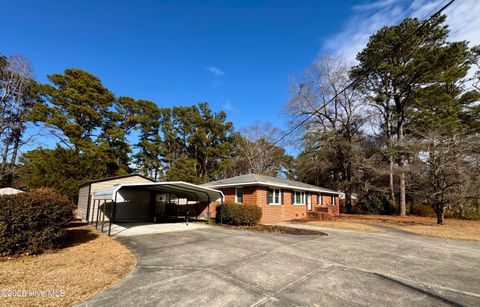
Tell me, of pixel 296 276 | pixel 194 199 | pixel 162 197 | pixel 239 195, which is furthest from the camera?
pixel 162 197

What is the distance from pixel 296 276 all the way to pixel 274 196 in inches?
435

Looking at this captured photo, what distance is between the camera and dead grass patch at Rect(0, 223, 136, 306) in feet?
12.1

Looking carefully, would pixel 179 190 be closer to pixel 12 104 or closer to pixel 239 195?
pixel 239 195

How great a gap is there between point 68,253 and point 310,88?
24.3 m

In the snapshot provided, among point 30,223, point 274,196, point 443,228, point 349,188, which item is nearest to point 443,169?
point 443,228

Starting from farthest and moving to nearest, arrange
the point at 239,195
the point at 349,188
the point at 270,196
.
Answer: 1. the point at 349,188
2. the point at 239,195
3. the point at 270,196

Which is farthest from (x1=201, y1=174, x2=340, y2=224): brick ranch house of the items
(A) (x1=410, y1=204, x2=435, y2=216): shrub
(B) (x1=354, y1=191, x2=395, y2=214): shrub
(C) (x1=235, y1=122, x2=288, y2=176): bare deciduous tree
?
(C) (x1=235, y1=122, x2=288, y2=176): bare deciduous tree

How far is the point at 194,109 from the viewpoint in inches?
1379

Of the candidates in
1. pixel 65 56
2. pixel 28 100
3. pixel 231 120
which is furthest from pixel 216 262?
pixel 231 120

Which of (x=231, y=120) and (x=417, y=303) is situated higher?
(x=231, y=120)

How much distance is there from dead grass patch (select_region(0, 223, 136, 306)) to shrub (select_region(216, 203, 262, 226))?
6886 millimetres

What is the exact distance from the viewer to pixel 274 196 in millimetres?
15719

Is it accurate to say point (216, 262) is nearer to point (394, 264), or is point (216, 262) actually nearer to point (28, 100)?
point (394, 264)

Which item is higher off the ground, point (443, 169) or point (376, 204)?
point (443, 169)
